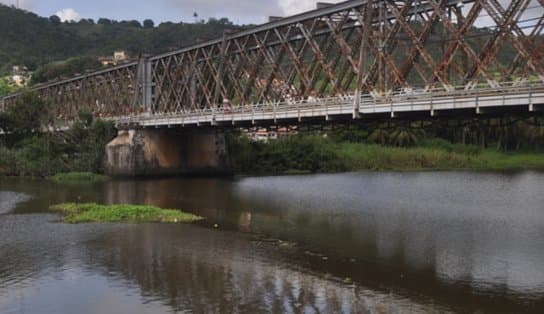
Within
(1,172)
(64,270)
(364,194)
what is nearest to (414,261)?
(64,270)

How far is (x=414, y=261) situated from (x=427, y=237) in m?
6.37

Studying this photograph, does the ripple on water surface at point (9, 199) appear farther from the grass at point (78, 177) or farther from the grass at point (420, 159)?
the grass at point (420, 159)

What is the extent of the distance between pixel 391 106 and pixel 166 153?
1804 inches

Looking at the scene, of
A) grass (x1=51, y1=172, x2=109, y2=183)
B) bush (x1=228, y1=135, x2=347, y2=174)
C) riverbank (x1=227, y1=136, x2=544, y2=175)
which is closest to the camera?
grass (x1=51, y1=172, x2=109, y2=183)

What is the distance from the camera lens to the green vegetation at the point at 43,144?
80.8 m

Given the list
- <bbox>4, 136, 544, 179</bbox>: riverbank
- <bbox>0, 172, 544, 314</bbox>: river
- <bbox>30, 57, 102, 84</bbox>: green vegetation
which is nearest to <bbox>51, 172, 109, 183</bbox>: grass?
<bbox>0, 172, 544, 314</bbox>: river

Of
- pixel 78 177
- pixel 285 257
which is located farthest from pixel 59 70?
pixel 285 257

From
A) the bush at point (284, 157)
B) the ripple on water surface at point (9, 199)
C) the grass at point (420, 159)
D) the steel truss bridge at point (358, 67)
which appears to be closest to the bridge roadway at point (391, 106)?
the steel truss bridge at point (358, 67)

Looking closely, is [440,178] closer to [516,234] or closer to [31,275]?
[516,234]

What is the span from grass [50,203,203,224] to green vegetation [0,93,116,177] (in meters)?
36.4

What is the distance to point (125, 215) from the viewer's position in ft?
142

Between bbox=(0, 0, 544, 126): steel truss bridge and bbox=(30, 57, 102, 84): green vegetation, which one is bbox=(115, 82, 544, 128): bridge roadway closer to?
bbox=(0, 0, 544, 126): steel truss bridge

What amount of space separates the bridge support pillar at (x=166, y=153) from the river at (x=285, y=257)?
78.0 feet

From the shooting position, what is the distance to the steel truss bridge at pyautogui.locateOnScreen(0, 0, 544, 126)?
3728 centimetres
